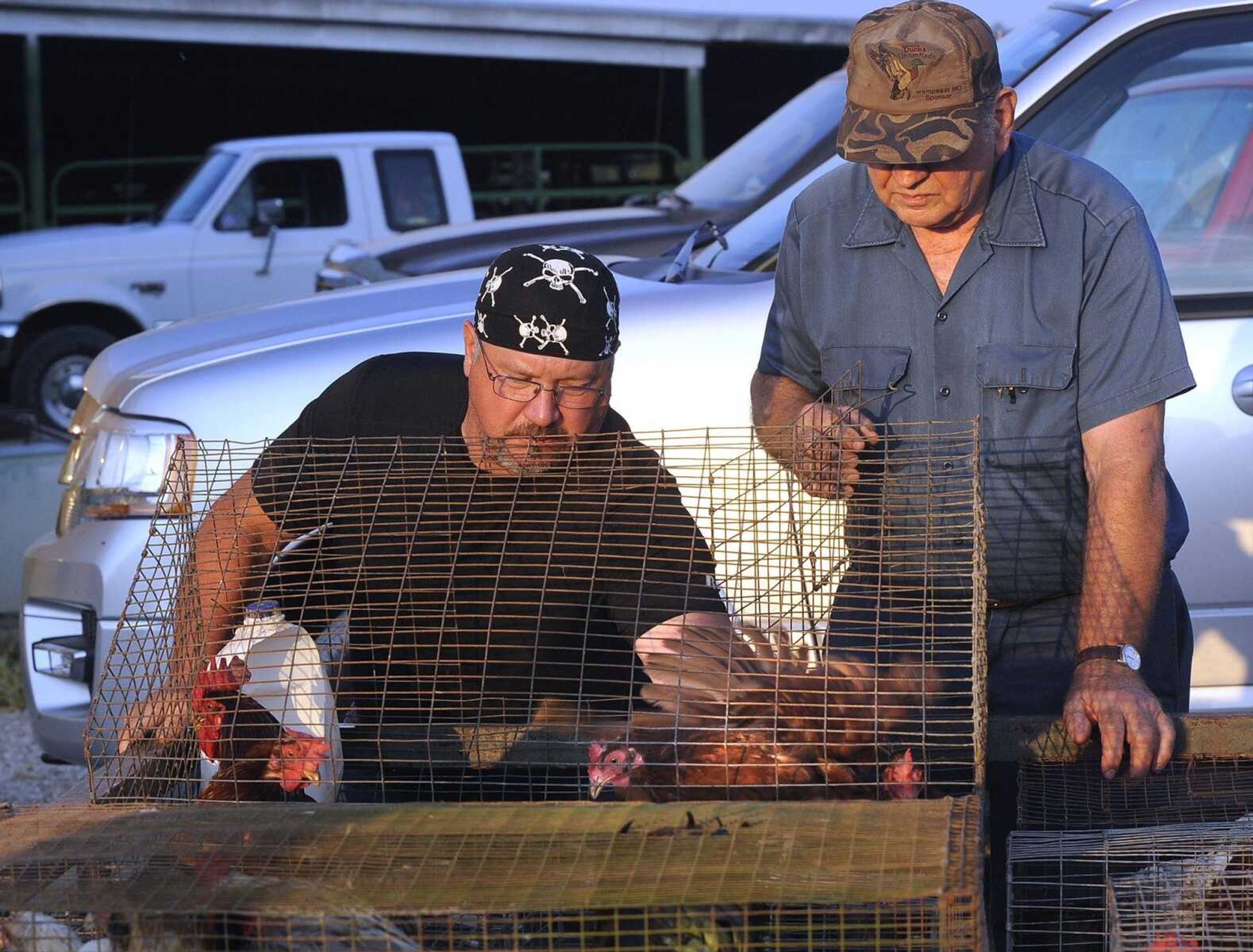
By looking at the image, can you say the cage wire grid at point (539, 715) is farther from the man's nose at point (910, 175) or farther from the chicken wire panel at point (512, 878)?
the man's nose at point (910, 175)

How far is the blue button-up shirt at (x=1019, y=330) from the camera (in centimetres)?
273

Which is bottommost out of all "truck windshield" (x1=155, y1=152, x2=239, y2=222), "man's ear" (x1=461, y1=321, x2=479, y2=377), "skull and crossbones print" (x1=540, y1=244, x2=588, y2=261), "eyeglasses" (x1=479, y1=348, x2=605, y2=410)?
"eyeglasses" (x1=479, y1=348, x2=605, y2=410)

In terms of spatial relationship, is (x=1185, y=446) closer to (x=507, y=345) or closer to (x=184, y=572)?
(x=507, y=345)

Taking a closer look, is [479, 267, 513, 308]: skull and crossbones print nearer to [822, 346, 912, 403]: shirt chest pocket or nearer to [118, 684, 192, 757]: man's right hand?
[822, 346, 912, 403]: shirt chest pocket

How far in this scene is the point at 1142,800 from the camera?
2609 mm

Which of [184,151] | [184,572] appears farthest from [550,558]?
[184,151]

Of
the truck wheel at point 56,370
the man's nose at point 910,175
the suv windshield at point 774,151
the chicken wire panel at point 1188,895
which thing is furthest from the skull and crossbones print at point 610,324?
the truck wheel at point 56,370

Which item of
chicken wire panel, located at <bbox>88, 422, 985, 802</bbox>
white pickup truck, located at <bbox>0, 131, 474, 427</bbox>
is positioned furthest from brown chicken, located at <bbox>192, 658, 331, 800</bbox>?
white pickup truck, located at <bbox>0, 131, 474, 427</bbox>

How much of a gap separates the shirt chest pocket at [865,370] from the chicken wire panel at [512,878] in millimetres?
1126

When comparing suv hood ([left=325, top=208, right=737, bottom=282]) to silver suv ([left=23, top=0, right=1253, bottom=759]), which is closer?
silver suv ([left=23, top=0, right=1253, bottom=759])

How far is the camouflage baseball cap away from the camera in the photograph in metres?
2.66

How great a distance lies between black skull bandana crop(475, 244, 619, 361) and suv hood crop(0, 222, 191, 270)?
9281 mm

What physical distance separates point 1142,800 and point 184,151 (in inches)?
779

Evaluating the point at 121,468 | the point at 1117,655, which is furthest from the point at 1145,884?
the point at 121,468
